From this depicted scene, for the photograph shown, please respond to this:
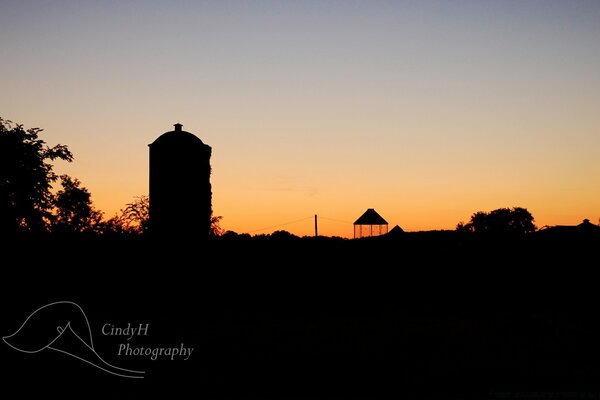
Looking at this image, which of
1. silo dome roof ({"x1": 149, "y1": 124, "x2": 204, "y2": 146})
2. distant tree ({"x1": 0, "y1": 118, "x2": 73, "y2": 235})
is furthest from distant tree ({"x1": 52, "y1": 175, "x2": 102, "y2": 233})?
silo dome roof ({"x1": 149, "y1": 124, "x2": 204, "y2": 146})

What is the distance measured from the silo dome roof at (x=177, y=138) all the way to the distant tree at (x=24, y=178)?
19.0 m

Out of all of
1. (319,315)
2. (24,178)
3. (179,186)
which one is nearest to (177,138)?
(179,186)

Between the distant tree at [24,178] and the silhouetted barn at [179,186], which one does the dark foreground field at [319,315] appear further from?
the distant tree at [24,178]

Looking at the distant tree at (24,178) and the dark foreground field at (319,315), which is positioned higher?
the distant tree at (24,178)

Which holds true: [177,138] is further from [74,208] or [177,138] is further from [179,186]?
[74,208]

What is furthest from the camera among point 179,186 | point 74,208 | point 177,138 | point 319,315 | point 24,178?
point 74,208

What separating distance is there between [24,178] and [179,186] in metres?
22.1

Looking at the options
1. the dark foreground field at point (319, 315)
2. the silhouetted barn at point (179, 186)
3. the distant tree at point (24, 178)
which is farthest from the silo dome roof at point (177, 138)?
the distant tree at point (24, 178)

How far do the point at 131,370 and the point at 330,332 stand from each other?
580 centimetres

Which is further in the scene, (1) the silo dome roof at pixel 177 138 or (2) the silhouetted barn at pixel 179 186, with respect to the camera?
(1) the silo dome roof at pixel 177 138

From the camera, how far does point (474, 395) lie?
1073cm

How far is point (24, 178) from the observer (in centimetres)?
4144

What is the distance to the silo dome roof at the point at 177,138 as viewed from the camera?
24750 mm

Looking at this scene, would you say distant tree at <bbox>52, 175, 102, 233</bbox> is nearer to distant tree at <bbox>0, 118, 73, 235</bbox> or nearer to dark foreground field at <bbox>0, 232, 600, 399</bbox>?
distant tree at <bbox>0, 118, 73, 235</bbox>
